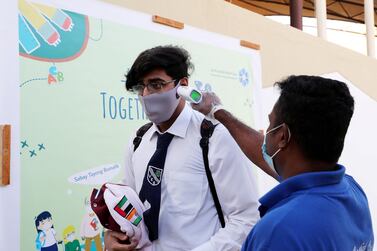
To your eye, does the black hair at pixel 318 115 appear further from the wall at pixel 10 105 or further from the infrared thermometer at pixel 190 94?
the wall at pixel 10 105

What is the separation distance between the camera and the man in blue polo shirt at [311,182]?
124cm

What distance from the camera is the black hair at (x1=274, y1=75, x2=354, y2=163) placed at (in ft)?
4.64

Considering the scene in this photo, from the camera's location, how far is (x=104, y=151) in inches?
120

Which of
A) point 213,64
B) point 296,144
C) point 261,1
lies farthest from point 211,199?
point 261,1

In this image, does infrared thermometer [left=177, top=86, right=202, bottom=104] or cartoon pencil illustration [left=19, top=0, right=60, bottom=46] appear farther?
cartoon pencil illustration [left=19, top=0, right=60, bottom=46]

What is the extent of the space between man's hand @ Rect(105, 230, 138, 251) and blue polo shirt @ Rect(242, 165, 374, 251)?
0.65m

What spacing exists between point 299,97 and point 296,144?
5.7 inches

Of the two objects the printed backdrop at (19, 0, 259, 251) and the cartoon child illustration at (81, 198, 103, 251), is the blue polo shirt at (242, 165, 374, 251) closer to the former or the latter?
the printed backdrop at (19, 0, 259, 251)

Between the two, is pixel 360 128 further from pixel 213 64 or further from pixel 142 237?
pixel 142 237

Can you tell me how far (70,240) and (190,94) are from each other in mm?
1303

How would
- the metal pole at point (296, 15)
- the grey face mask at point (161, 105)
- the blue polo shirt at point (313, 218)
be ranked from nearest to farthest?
1. the blue polo shirt at point (313, 218)
2. the grey face mask at point (161, 105)
3. the metal pole at point (296, 15)

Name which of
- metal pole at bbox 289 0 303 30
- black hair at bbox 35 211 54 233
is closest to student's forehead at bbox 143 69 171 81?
black hair at bbox 35 211 54 233

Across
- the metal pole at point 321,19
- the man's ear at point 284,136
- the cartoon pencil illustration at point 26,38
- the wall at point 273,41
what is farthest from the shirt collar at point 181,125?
the metal pole at point 321,19

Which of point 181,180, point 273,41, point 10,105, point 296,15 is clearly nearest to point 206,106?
point 181,180
